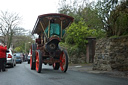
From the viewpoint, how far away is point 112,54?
1244 cm

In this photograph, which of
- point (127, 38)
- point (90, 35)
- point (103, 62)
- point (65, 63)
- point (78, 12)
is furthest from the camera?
point (78, 12)

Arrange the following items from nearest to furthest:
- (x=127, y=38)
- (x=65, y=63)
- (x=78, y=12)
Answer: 1. (x=65, y=63)
2. (x=127, y=38)
3. (x=78, y=12)

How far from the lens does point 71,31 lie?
22312 millimetres

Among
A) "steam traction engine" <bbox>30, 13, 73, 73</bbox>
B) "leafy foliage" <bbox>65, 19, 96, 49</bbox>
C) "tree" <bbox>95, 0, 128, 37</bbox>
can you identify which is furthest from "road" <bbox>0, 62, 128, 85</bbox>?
"leafy foliage" <bbox>65, 19, 96, 49</bbox>

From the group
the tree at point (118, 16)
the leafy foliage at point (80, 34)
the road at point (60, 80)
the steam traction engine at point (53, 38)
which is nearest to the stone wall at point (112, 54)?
the tree at point (118, 16)

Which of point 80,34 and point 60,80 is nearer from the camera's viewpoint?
point 60,80

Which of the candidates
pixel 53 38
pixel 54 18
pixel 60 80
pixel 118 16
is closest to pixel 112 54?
pixel 118 16

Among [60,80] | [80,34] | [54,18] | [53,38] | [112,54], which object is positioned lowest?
[60,80]

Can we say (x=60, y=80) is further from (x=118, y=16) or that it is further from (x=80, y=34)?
(x=80, y=34)

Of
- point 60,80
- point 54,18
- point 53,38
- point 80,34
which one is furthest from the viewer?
point 80,34

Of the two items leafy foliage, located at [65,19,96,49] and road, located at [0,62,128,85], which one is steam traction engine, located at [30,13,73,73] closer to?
road, located at [0,62,128,85]

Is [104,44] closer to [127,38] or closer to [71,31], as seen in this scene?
[127,38]

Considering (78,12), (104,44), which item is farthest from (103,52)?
(78,12)

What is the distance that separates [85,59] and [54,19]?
11929mm
